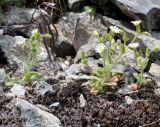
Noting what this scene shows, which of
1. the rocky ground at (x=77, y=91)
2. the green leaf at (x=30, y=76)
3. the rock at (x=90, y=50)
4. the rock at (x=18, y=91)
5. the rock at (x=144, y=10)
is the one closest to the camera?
the rocky ground at (x=77, y=91)

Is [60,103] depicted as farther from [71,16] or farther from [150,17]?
[71,16]

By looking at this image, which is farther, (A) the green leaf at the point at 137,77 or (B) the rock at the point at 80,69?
(B) the rock at the point at 80,69

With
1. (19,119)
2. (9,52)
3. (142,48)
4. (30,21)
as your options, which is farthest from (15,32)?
(19,119)

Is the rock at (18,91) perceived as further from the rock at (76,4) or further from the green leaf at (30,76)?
the rock at (76,4)

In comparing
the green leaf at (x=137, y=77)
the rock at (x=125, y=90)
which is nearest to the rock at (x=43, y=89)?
the rock at (x=125, y=90)

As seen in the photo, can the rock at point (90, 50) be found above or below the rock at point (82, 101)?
below

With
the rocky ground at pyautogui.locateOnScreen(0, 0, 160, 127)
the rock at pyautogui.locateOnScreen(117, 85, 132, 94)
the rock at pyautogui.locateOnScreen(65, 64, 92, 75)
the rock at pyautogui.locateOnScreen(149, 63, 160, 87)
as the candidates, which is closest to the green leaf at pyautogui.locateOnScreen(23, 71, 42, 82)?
the rocky ground at pyautogui.locateOnScreen(0, 0, 160, 127)

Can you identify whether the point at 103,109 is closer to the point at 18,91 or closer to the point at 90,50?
the point at 18,91

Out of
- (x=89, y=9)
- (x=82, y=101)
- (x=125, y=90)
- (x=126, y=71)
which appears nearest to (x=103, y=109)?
(x=82, y=101)
